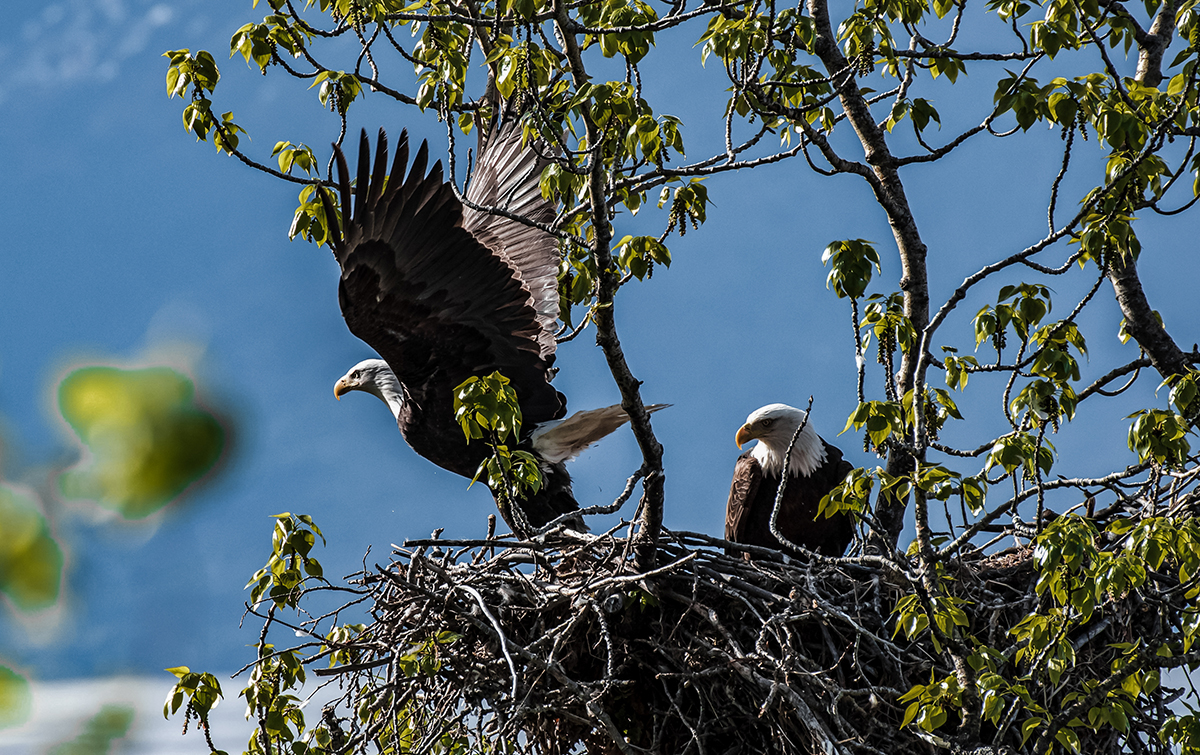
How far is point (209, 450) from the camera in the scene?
0.44 metres

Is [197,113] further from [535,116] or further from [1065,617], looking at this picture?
[1065,617]

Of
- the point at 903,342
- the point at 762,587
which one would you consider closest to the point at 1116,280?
the point at 903,342

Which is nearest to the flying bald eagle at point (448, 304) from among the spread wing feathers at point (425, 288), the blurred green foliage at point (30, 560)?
the spread wing feathers at point (425, 288)

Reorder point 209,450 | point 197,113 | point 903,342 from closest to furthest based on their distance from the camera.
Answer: point 209,450 → point 903,342 → point 197,113

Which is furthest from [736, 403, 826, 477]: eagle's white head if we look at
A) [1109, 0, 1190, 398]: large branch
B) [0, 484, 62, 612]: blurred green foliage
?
[0, 484, 62, 612]: blurred green foliage

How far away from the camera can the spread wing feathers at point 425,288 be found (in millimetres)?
5113

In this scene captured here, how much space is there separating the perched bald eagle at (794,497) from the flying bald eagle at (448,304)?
2.35 feet

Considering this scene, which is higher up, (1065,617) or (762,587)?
(762,587)

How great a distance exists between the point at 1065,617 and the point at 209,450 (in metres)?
3.24

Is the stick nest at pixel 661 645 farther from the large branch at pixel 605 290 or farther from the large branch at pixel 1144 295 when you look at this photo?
the large branch at pixel 1144 295

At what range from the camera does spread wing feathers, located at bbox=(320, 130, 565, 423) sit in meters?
5.11

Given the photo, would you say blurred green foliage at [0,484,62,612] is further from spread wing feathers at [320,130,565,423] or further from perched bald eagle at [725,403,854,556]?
perched bald eagle at [725,403,854,556]

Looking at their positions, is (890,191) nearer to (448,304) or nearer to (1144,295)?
(1144,295)

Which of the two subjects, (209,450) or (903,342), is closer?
(209,450)
